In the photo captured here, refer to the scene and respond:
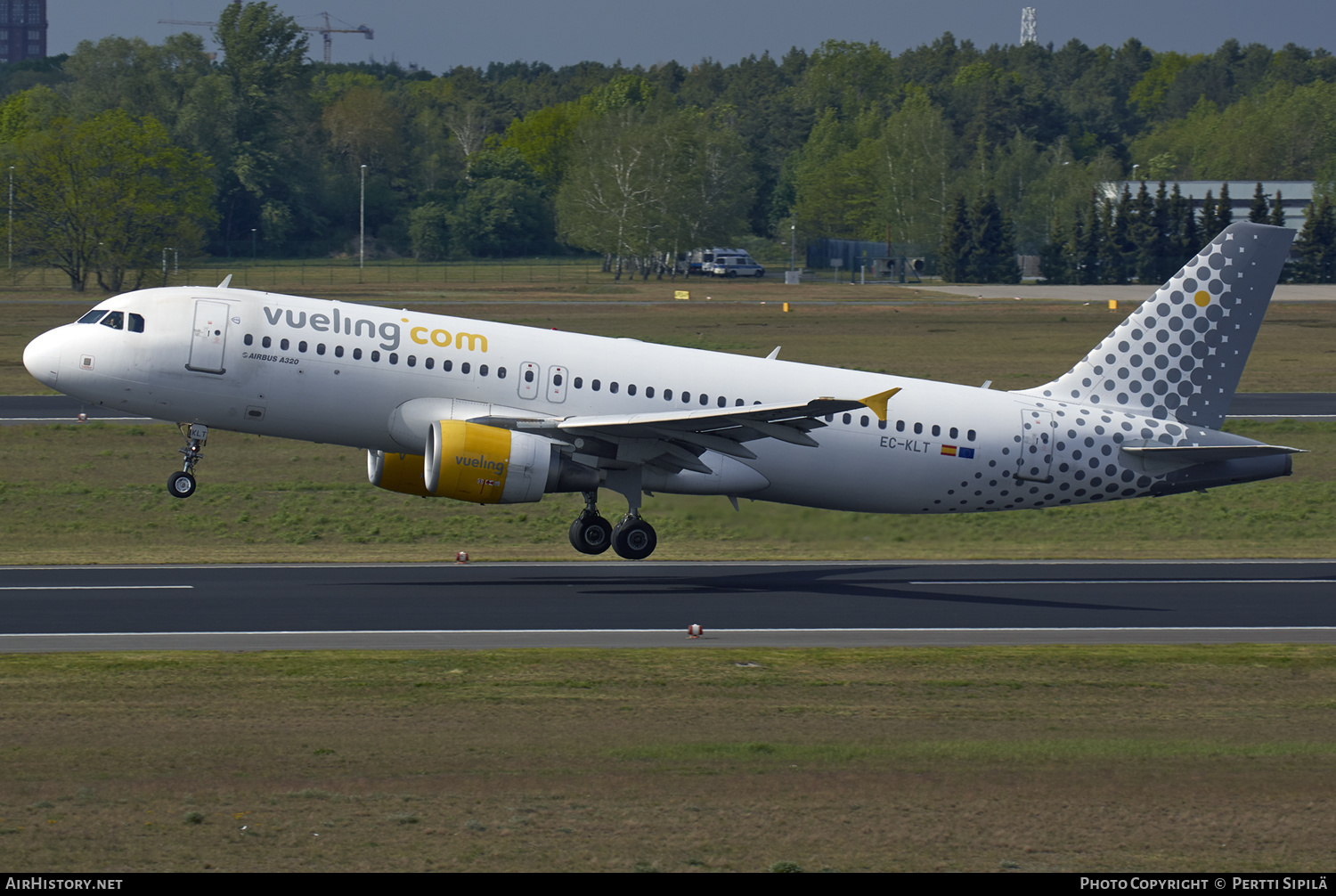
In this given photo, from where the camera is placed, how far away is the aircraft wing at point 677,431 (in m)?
28.8

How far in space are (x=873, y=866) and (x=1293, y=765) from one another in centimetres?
705

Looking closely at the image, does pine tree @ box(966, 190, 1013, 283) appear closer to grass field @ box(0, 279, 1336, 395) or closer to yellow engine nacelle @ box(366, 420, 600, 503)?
grass field @ box(0, 279, 1336, 395)

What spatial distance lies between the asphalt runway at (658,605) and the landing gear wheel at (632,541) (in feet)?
2.33

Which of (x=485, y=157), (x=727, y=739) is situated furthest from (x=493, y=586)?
(x=485, y=157)

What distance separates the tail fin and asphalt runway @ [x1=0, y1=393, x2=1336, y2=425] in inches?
737

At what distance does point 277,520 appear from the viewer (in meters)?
39.3

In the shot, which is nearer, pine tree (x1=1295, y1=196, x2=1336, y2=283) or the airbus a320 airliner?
the airbus a320 airliner

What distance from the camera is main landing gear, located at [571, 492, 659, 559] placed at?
103 feet

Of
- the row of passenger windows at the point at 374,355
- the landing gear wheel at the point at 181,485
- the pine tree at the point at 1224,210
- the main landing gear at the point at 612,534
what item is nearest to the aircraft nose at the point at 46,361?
the landing gear wheel at the point at 181,485

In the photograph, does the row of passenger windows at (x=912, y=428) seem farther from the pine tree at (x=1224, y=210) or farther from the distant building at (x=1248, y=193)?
the distant building at (x=1248, y=193)

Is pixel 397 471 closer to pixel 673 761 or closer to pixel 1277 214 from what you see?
pixel 673 761

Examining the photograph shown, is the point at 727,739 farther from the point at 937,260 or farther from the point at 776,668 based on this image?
the point at 937,260

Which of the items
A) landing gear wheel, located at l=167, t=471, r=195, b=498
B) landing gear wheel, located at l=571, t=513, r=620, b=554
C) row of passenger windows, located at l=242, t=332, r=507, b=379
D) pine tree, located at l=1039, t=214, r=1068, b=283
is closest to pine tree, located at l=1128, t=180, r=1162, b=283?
A: pine tree, located at l=1039, t=214, r=1068, b=283

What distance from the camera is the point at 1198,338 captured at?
3372 centimetres
